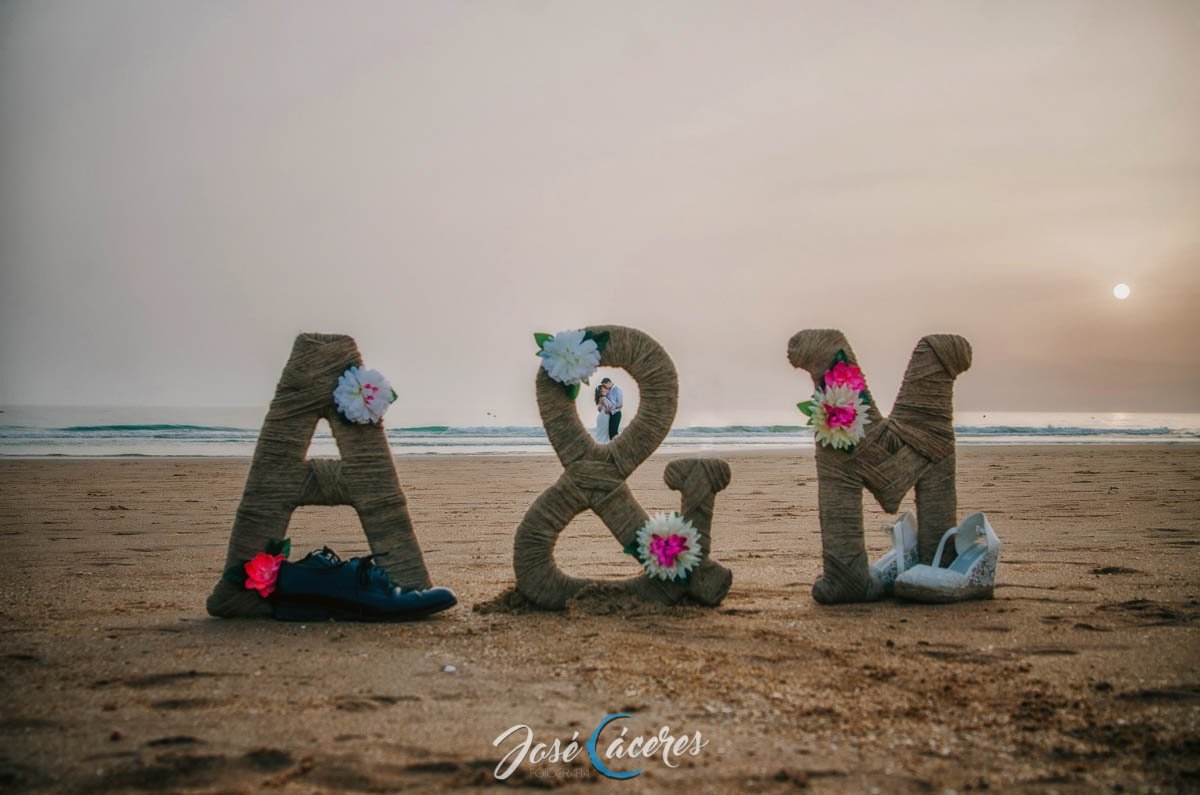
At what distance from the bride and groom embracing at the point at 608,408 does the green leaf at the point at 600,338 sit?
37.0 ft

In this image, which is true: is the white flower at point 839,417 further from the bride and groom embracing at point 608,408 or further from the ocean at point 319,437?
the ocean at point 319,437

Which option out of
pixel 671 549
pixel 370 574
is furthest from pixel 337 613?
pixel 671 549

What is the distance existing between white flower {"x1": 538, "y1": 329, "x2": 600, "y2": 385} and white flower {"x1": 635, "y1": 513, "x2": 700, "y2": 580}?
1.20m

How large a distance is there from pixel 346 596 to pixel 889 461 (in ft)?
13.3

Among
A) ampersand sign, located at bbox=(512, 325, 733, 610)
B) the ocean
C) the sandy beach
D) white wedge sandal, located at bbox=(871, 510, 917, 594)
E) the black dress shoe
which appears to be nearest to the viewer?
the sandy beach

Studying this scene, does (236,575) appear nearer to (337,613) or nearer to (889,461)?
(337,613)

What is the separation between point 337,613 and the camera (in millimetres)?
5730

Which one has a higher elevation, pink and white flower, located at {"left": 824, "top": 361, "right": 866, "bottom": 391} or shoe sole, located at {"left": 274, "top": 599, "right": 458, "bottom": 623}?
pink and white flower, located at {"left": 824, "top": 361, "right": 866, "bottom": 391}

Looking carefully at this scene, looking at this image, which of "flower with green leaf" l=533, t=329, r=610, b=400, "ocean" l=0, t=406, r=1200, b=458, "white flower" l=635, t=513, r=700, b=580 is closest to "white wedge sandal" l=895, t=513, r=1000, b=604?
"white flower" l=635, t=513, r=700, b=580

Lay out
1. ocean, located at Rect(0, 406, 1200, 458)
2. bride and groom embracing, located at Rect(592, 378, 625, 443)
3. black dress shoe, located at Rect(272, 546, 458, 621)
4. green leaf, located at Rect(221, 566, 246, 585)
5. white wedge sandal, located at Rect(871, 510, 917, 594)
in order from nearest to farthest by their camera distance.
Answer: black dress shoe, located at Rect(272, 546, 458, 621)
green leaf, located at Rect(221, 566, 246, 585)
white wedge sandal, located at Rect(871, 510, 917, 594)
bride and groom embracing, located at Rect(592, 378, 625, 443)
ocean, located at Rect(0, 406, 1200, 458)

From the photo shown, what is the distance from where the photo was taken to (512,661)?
4766mm

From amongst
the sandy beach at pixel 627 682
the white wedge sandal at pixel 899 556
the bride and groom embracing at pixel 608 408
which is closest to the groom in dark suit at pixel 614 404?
the bride and groom embracing at pixel 608 408

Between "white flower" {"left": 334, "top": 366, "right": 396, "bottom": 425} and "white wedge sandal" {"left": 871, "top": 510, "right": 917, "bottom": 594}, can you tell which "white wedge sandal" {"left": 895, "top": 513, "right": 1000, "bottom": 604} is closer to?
"white wedge sandal" {"left": 871, "top": 510, "right": 917, "bottom": 594}

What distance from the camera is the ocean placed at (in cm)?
2734
